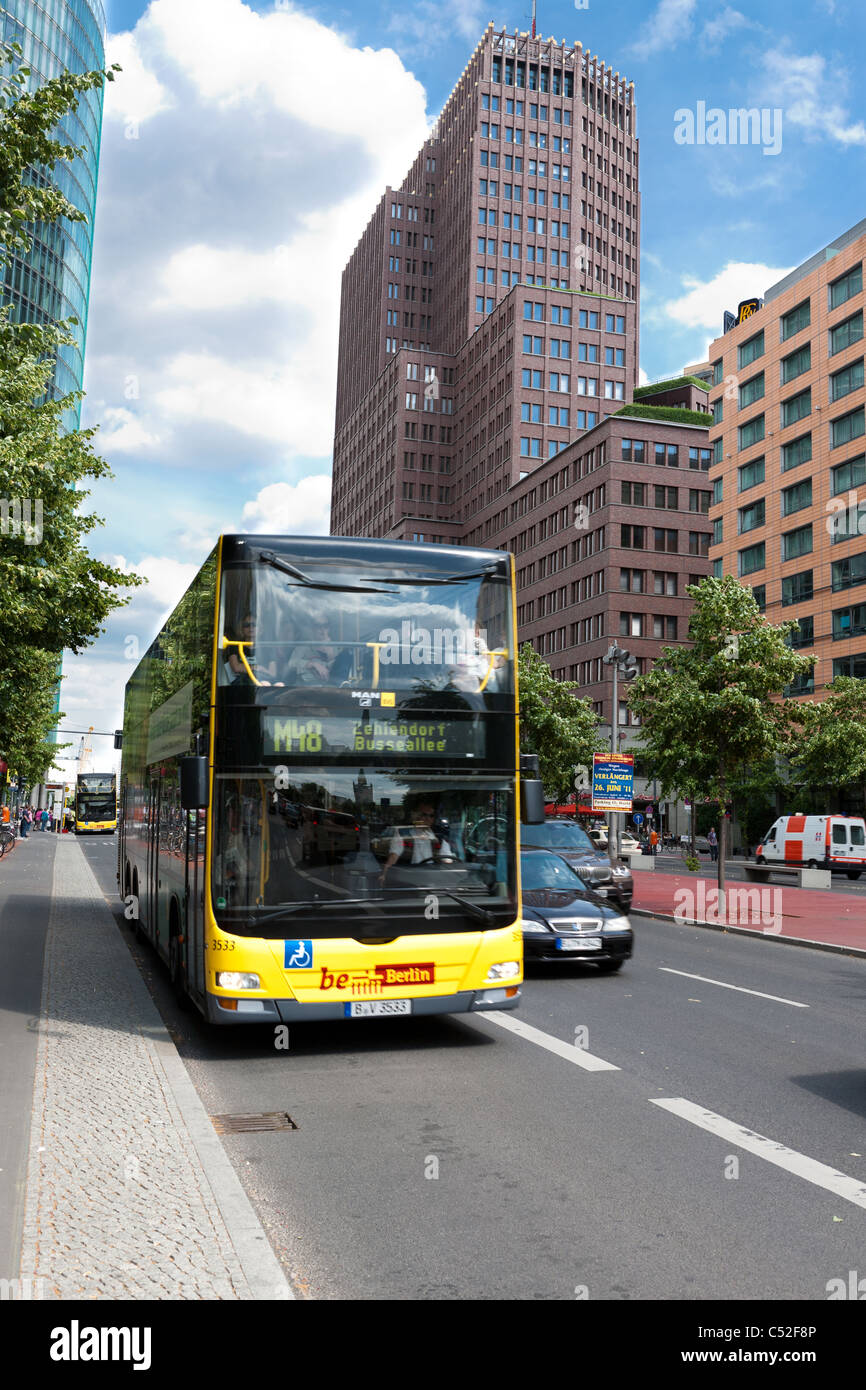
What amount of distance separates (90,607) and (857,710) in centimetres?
3830

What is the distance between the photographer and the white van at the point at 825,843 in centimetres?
4400

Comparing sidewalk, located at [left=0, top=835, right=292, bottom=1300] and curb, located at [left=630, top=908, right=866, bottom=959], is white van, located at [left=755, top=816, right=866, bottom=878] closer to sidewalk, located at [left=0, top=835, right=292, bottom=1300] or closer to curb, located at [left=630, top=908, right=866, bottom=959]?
curb, located at [left=630, top=908, right=866, bottom=959]

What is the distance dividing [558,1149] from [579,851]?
1373 centimetres

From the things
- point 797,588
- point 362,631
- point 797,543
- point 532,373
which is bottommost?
point 362,631

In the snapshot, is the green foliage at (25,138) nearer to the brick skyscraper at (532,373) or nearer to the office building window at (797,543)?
the office building window at (797,543)

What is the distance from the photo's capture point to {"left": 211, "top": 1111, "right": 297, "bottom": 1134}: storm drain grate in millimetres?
6527

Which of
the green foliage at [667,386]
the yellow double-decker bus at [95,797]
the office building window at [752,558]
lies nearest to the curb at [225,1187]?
the office building window at [752,558]

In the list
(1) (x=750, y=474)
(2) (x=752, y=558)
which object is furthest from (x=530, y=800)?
(1) (x=750, y=474)

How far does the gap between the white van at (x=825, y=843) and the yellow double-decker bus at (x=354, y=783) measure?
38.4 meters

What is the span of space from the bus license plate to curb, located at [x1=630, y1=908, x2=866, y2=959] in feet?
34.1

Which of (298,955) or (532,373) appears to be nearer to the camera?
(298,955)

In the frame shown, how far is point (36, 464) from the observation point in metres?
13.5

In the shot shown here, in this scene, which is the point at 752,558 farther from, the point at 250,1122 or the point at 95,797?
the point at 250,1122
